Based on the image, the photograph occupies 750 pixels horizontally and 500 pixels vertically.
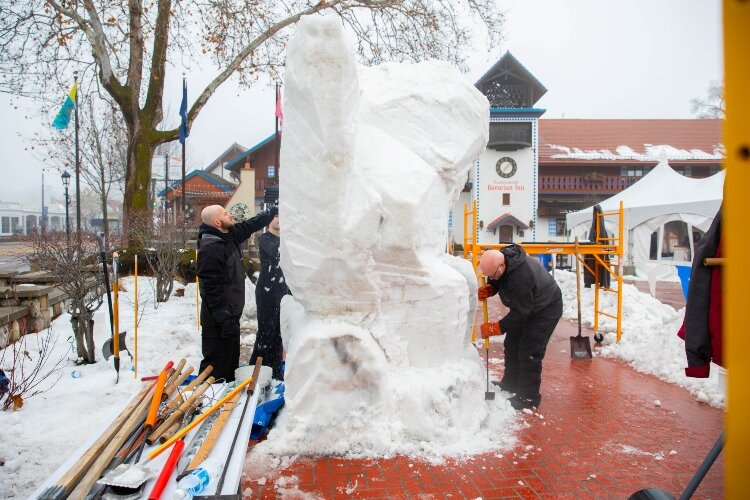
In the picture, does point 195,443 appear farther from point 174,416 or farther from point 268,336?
point 268,336

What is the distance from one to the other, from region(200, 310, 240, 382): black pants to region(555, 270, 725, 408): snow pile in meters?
4.36

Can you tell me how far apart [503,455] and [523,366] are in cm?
120

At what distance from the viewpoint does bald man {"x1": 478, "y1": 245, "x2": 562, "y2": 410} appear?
171 inches

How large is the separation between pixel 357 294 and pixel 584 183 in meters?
28.4

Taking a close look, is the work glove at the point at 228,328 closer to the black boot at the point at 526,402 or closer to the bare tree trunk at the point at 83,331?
the bare tree trunk at the point at 83,331

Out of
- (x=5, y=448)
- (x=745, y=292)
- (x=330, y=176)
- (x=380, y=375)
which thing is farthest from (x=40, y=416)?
(x=745, y=292)

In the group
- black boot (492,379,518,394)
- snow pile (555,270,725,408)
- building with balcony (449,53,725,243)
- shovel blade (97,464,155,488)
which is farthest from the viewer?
building with balcony (449,53,725,243)

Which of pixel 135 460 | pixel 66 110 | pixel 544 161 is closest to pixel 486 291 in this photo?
pixel 135 460

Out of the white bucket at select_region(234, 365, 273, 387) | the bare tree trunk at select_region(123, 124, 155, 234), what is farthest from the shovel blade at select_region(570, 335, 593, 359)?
the bare tree trunk at select_region(123, 124, 155, 234)

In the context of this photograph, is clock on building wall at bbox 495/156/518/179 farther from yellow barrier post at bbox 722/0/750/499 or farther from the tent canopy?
yellow barrier post at bbox 722/0/750/499

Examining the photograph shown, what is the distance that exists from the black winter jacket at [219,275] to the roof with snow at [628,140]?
27556 mm

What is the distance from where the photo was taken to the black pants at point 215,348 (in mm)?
4398

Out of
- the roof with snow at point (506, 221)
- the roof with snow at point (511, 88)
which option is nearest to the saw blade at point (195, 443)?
the roof with snow at point (506, 221)

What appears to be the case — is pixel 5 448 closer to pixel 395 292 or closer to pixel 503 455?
pixel 395 292
